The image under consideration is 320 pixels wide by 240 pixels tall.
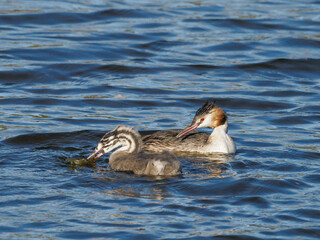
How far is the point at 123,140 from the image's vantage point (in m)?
10.4

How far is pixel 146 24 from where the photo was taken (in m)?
20.7

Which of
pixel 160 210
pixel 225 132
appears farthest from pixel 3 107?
pixel 160 210

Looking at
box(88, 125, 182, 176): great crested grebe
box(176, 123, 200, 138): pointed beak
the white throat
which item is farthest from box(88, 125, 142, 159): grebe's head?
the white throat

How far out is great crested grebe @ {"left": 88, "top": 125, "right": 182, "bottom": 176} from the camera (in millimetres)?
9469

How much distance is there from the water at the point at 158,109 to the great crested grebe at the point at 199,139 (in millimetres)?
294

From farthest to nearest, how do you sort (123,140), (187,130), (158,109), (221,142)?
(158,109) < (187,130) < (221,142) < (123,140)

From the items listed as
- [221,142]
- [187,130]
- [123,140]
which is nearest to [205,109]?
[187,130]

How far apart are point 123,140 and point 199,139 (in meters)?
1.75

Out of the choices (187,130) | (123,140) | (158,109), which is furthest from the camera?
(158,109)

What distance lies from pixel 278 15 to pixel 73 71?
837cm

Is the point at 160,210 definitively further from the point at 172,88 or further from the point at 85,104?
the point at 172,88

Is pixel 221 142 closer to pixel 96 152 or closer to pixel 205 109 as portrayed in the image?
pixel 205 109

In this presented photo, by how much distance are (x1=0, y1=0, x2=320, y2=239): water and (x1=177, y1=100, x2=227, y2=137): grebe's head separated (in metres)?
0.52

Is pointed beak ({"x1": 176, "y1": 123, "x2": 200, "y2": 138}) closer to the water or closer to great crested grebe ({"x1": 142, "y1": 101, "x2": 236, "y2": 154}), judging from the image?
great crested grebe ({"x1": 142, "y1": 101, "x2": 236, "y2": 154})
